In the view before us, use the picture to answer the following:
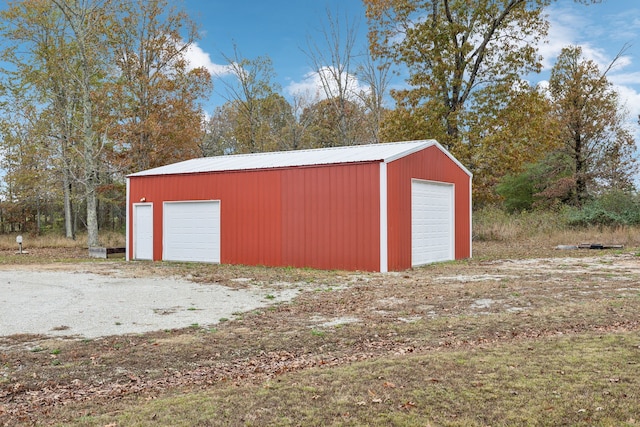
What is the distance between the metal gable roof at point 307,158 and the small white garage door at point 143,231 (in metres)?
1.15

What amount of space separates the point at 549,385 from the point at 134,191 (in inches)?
629

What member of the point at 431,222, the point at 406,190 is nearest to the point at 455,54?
the point at 431,222

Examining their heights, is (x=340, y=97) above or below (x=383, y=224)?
above

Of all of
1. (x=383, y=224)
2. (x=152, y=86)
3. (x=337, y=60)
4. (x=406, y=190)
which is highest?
(x=337, y=60)

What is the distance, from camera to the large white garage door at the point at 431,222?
47.5 feet

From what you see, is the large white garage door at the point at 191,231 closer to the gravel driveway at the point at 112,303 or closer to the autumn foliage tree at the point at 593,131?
the gravel driveway at the point at 112,303

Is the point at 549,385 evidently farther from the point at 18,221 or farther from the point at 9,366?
the point at 18,221

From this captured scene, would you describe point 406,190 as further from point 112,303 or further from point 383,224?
point 112,303

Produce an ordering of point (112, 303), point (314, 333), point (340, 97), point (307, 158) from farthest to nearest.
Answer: point (340, 97), point (307, 158), point (112, 303), point (314, 333)

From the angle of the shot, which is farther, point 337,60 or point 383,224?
point 337,60

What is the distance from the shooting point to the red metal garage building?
13258 millimetres

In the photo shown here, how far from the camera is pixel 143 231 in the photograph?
17.8m

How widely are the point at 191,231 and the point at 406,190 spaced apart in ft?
22.1

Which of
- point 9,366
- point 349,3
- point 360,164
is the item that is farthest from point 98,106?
point 9,366
